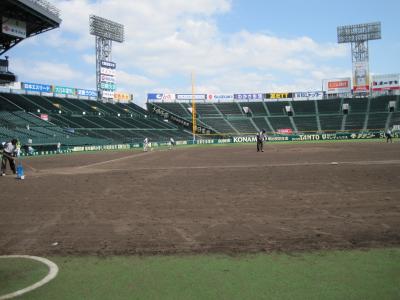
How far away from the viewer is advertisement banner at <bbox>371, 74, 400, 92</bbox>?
86.8 meters

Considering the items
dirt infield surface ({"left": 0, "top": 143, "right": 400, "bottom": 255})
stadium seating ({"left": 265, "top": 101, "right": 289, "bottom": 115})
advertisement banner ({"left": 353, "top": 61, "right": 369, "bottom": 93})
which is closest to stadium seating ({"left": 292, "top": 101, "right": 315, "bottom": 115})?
stadium seating ({"left": 265, "top": 101, "right": 289, "bottom": 115})

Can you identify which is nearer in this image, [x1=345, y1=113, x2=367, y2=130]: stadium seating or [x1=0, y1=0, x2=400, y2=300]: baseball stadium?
[x1=0, y1=0, x2=400, y2=300]: baseball stadium

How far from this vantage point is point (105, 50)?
77500 mm

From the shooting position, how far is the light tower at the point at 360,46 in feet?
279

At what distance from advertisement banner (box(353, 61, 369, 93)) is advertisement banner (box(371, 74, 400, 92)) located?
4513 mm

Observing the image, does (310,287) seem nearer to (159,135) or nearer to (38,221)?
(38,221)

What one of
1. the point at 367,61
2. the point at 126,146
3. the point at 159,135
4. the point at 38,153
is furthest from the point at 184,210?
the point at 367,61

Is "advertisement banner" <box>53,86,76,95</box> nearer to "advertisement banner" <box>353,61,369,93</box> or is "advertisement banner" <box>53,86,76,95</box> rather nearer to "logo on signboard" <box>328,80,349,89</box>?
"logo on signboard" <box>328,80,349,89</box>

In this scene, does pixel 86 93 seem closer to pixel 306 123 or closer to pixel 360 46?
pixel 306 123

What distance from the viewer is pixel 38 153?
43750 millimetres

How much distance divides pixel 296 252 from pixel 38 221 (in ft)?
18.9

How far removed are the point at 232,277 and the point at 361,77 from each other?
9178 cm

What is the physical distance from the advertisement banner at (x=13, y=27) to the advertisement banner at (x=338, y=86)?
3138 inches

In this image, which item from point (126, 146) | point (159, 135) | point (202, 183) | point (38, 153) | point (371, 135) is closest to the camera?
point (202, 183)
